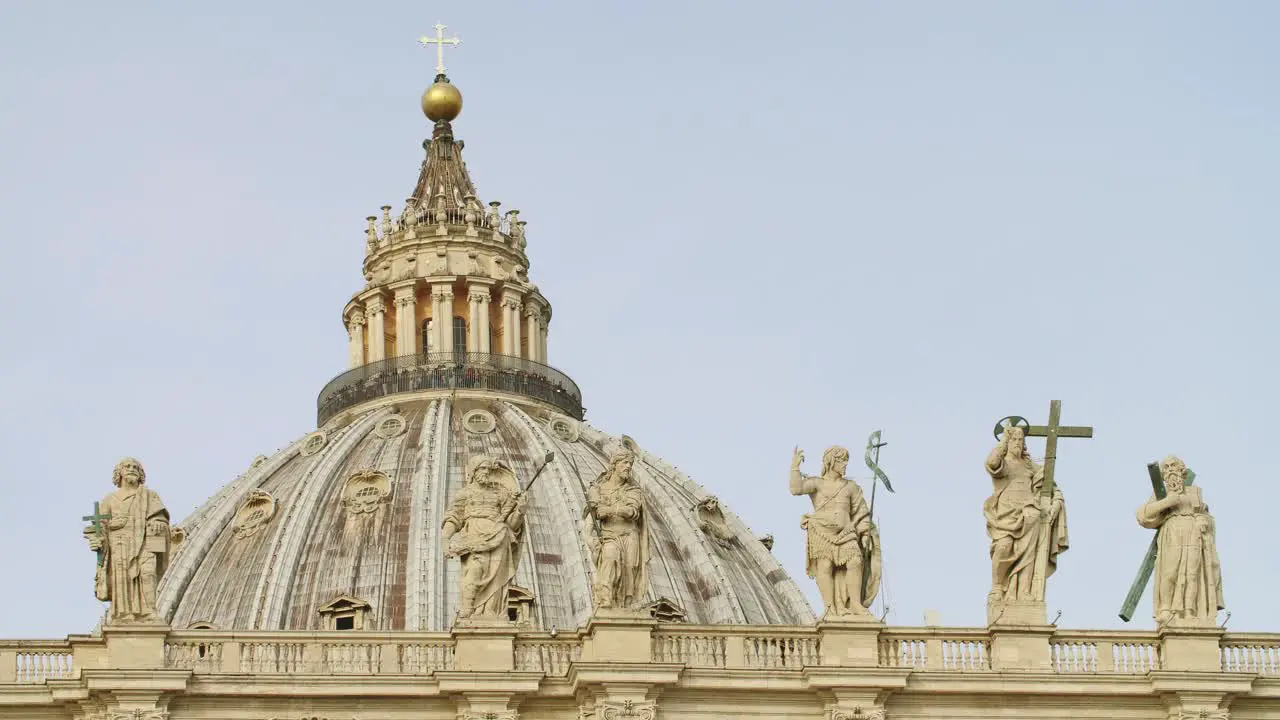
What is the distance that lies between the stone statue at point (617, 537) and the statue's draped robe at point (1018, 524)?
637cm

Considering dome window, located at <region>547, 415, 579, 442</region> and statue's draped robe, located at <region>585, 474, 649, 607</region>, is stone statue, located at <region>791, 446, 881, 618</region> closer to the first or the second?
statue's draped robe, located at <region>585, 474, 649, 607</region>

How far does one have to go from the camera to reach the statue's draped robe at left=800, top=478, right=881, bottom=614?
74000 mm

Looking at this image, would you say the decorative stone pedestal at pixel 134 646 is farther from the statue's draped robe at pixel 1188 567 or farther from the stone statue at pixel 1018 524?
the statue's draped robe at pixel 1188 567

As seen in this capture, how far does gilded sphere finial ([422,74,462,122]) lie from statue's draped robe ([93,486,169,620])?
3545 inches

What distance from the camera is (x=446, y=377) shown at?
6270 inches

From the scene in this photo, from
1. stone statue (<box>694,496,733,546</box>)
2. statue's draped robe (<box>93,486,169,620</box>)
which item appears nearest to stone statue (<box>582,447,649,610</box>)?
statue's draped robe (<box>93,486,169,620</box>)

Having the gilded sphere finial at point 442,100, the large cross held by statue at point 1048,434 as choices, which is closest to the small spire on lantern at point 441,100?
the gilded sphere finial at point 442,100

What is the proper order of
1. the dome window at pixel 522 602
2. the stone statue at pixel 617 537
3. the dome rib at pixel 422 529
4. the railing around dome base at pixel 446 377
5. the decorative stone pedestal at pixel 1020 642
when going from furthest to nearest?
the railing around dome base at pixel 446 377 < the dome rib at pixel 422 529 < the dome window at pixel 522 602 < the decorative stone pedestal at pixel 1020 642 < the stone statue at pixel 617 537

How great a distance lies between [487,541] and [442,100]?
90257 millimetres

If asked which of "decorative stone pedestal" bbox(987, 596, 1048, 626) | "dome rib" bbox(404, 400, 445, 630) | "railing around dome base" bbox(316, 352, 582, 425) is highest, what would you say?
"railing around dome base" bbox(316, 352, 582, 425)

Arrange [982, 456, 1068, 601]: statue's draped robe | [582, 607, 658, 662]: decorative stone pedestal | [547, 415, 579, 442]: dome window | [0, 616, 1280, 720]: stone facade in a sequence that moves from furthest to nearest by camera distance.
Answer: [547, 415, 579, 442]: dome window → [982, 456, 1068, 601]: statue's draped robe → [582, 607, 658, 662]: decorative stone pedestal → [0, 616, 1280, 720]: stone facade

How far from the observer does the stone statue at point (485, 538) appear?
73.6 meters

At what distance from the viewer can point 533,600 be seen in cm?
14050

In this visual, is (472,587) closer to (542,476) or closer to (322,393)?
(542,476)
